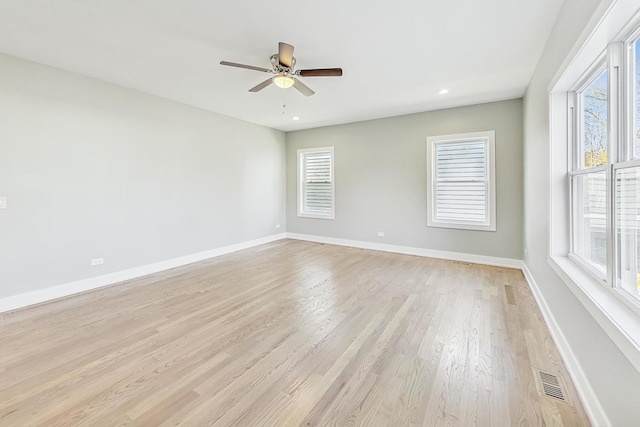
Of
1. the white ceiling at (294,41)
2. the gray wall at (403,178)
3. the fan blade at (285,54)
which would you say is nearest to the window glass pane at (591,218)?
the white ceiling at (294,41)

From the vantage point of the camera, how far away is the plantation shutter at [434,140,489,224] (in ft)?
15.4

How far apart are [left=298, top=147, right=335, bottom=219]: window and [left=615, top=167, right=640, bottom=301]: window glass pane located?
5055mm

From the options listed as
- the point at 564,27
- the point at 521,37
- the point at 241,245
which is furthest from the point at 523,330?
the point at 241,245

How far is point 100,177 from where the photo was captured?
146 inches

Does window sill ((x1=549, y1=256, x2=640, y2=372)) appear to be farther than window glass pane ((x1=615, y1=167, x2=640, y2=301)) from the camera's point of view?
No

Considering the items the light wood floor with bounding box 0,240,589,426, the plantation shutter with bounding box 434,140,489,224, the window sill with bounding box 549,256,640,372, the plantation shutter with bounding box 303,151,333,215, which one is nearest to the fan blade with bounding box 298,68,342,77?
the light wood floor with bounding box 0,240,589,426

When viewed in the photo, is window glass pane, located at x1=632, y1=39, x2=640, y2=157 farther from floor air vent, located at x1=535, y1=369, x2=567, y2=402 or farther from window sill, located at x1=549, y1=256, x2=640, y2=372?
floor air vent, located at x1=535, y1=369, x2=567, y2=402

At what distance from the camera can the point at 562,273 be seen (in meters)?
2.14

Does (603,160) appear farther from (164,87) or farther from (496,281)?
(164,87)

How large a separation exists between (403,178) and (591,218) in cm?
341

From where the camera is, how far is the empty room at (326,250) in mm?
1594

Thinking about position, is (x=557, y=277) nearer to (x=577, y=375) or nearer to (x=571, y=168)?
(x=577, y=375)

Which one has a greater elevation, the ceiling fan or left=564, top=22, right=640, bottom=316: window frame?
the ceiling fan

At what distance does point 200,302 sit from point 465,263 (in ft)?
13.9
